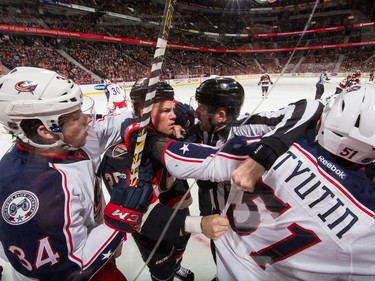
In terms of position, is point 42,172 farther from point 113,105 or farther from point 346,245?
point 113,105

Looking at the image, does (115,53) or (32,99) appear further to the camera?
(115,53)

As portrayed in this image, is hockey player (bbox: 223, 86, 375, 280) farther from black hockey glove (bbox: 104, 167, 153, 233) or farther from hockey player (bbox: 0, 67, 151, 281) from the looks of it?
hockey player (bbox: 0, 67, 151, 281)

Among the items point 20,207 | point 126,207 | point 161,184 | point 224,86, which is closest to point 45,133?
point 20,207

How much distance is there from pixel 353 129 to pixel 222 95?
0.67 meters

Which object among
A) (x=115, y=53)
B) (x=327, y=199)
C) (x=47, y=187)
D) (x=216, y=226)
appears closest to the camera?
(x=327, y=199)

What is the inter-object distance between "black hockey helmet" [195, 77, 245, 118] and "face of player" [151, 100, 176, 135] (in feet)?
0.77

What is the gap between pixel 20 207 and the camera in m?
0.77

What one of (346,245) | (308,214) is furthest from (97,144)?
(346,245)

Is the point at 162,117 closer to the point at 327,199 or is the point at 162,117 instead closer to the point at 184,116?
the point at 184,116

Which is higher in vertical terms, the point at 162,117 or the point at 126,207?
the point at 162,117

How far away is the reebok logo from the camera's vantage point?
0.69 m

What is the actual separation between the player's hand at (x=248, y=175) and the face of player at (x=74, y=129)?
66cm

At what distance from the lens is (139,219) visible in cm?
99

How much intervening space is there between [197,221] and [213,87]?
70 cm
